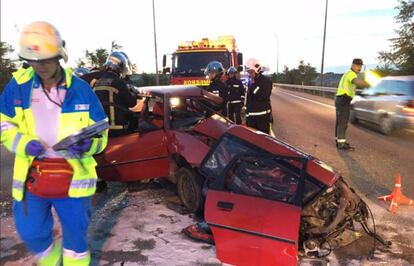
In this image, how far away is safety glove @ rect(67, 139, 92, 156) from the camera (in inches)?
97.7

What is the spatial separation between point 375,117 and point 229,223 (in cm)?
930

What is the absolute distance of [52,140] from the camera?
251 cm

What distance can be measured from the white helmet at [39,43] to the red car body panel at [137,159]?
283cm

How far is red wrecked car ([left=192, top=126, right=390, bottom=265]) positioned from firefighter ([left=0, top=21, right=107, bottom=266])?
1323mm

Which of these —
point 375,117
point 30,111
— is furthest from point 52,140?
point 375,117

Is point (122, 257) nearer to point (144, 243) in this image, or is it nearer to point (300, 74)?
point (144, 243)

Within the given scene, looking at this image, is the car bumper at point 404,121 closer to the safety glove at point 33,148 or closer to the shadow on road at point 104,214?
the shadow on road at point 104,214

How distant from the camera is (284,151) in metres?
4.01

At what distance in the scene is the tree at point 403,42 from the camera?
34906 mm

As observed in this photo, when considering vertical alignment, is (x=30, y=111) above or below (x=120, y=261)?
above

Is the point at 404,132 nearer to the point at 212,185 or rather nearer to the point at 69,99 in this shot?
the point at 212,185

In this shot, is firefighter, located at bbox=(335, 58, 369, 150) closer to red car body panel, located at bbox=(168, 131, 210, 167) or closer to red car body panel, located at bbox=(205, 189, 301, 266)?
red car body panel, located at bbox=(168, 131, 210, 167)

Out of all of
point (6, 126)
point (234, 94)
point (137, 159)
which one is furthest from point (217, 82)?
point (6, 126)

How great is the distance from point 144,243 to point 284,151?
62.5 inches
